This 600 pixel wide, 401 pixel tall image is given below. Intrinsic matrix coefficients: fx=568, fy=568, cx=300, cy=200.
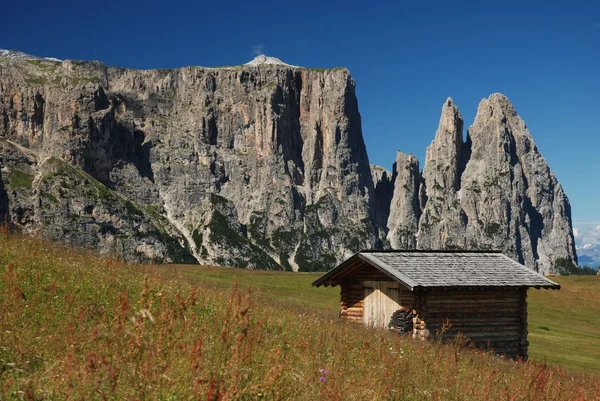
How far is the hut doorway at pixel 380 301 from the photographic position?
26.0 meters

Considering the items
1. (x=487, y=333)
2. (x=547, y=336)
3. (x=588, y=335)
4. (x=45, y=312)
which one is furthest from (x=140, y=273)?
(x=588, y=335)

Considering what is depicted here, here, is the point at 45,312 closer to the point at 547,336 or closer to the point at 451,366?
the point at 451,366

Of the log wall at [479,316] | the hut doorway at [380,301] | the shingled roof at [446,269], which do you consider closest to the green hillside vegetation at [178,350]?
the shingled roof at [446,269]

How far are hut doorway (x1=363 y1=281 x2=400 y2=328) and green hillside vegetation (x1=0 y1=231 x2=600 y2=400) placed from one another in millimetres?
13338

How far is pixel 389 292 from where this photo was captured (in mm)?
26391

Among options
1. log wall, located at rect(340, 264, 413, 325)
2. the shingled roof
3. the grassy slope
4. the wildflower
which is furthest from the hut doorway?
the wildflower

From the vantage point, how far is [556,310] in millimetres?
58594

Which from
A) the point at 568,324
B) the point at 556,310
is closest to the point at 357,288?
the point at 568,324

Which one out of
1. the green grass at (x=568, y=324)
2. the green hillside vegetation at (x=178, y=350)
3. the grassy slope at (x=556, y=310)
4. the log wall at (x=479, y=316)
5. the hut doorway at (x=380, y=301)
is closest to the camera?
the green hillside vegetation at (x=178, y=350)

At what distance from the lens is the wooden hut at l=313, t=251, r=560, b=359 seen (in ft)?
81.4

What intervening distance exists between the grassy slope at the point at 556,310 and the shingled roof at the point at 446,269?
3.13 m

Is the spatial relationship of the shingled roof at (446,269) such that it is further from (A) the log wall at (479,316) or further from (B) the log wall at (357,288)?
(A) the log wall at (479,316)

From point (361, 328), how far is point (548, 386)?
5216 millimetres

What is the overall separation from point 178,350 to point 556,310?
60.1 m
